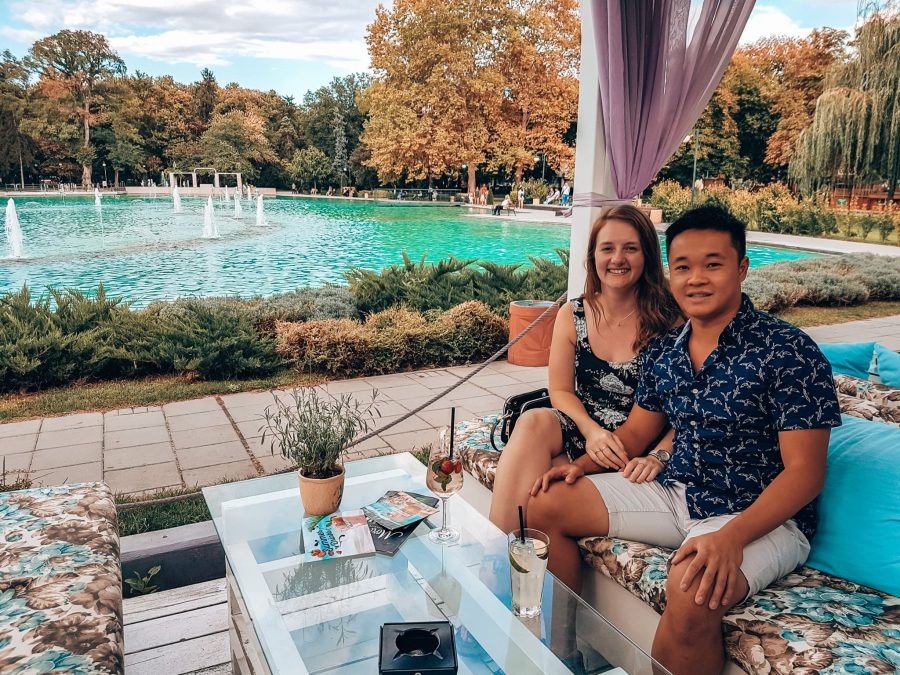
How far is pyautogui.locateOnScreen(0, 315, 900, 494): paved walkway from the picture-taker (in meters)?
2.71

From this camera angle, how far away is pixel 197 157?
2303 centimetres

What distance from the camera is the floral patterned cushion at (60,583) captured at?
1.08m

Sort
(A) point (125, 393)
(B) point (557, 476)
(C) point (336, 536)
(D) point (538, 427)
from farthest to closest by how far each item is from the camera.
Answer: (A) point (125, 393) → (D) point (538, 427) → (B) point (557, 476) → (C) point (336, 536)

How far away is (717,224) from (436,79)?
22.2m

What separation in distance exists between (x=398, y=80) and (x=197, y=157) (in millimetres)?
8049

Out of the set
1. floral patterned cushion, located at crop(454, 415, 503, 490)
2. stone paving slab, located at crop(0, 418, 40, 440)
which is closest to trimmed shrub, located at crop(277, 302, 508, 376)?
stone paving slab, located at crop(0, 418, 40, 440)

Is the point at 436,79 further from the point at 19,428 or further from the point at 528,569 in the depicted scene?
the point at 528,569

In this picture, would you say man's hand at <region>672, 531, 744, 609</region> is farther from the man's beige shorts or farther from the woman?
the woman

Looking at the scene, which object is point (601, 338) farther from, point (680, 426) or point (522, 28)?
point (522, 28)

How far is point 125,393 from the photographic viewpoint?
3801 millimetres

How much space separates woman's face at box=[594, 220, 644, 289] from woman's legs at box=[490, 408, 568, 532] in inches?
17.7

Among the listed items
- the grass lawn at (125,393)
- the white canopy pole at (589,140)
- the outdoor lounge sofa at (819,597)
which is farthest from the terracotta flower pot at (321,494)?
the grass lawn at (125,393)

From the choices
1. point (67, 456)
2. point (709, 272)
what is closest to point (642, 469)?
point (709, 272)

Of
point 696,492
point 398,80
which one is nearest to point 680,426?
point 696,492
